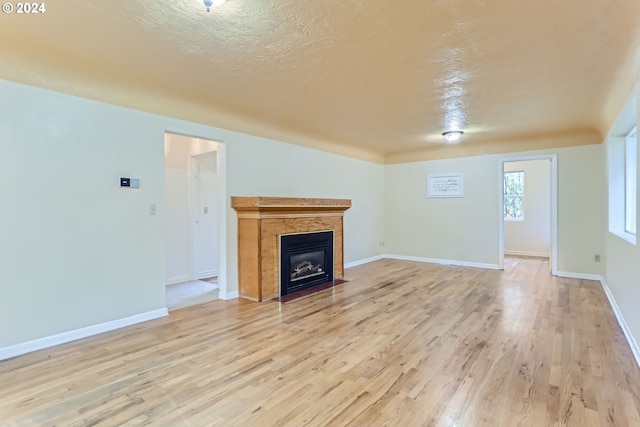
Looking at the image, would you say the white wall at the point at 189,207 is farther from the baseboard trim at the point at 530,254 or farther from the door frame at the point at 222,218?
the baseboard trim at the point at 530,254

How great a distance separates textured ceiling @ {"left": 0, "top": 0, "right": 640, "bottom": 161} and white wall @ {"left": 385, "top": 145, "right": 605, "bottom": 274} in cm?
120

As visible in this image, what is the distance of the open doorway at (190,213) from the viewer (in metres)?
5.07

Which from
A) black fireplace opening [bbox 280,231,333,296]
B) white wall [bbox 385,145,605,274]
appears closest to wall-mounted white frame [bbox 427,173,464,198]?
white wall [bbox 385,145,605,274]

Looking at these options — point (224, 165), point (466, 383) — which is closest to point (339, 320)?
point (466, 383)

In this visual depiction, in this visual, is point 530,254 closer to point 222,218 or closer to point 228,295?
point 228,295

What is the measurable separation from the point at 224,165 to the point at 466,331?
3388mm

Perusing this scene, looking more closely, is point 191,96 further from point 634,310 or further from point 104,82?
point 634,310

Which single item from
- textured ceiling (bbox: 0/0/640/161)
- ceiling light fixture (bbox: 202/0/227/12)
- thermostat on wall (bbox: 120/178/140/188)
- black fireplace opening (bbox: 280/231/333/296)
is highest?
textured ceiling (bbox: 0/0/640/161)

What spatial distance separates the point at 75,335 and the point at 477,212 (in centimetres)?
639

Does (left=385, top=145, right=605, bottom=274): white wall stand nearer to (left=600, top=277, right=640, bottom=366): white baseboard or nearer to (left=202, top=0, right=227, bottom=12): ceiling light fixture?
(left=600, top=277, right=640, bottom=366): white baseboard

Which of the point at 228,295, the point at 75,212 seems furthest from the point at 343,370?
the point at 75,212

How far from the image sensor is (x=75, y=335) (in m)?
2.93

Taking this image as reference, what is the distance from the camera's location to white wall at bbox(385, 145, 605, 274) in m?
5.18

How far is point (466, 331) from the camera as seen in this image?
3068 millimetres
